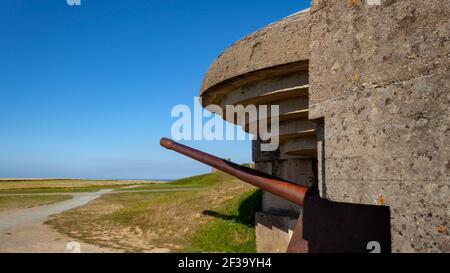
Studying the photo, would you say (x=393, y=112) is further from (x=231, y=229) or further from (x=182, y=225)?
(x=182, y=225)

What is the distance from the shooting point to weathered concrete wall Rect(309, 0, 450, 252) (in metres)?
1.33

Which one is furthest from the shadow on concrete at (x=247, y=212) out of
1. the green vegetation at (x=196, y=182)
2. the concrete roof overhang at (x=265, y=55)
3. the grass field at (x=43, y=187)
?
the grass field at (x=43, y=187)

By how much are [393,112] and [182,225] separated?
24.3 feet

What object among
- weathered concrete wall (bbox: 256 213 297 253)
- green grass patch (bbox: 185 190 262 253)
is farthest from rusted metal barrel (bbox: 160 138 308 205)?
green grass patch (bbox: 185 190 262 253)

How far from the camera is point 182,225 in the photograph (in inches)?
327

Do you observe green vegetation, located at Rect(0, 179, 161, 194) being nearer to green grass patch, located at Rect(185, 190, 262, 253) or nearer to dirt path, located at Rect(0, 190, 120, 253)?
dirt path, located at Rect(0, 190, 120, 253)

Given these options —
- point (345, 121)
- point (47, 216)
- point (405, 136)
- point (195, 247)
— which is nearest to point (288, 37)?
point (345, 121)

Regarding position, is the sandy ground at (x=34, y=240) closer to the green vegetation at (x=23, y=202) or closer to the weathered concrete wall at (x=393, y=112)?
the green vegetation at (x=23, y=202)

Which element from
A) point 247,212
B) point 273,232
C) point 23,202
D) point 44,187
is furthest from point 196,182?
point 273,232

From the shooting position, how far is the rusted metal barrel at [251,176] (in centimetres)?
211

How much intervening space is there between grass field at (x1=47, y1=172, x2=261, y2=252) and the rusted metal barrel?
2.65 m
